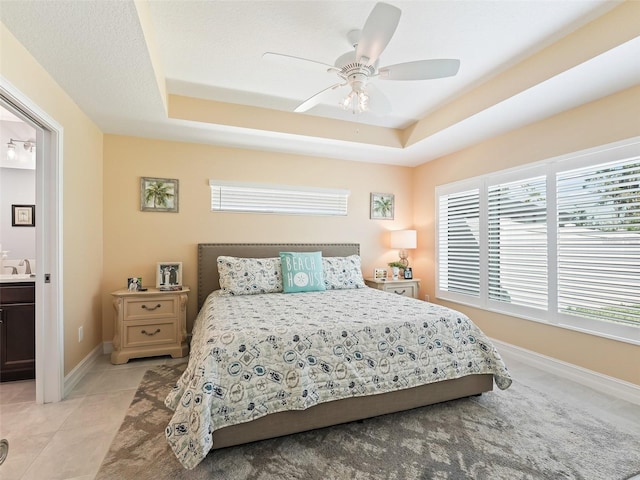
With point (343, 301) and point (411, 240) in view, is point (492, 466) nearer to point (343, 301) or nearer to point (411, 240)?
point (343, 301)

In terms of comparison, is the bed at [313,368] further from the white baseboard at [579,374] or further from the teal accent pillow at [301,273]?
the white baseboard at [579,374]

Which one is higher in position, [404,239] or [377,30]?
[377,30]

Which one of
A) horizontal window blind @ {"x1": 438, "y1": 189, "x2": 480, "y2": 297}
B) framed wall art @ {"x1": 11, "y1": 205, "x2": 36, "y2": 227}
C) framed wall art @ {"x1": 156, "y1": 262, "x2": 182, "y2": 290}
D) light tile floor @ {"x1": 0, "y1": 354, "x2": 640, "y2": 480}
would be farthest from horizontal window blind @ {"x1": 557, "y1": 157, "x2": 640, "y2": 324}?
framed wall art @ {"x1": 11, "y1": 205, "x2": 36, "y2": 227}

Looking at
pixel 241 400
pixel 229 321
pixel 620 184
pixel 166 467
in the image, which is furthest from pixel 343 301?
pixel 620 184

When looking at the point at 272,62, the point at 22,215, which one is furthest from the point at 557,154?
the point at 22,215

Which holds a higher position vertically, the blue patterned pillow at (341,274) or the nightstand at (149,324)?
the blue patterned pillow at (341,274)

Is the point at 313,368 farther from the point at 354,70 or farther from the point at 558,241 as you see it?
the point at 558,241

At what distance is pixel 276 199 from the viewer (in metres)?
4.05

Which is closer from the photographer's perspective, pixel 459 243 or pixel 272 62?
pixel 272 62

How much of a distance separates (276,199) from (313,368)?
2586 millimetres

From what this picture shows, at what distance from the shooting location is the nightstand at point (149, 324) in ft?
9.98

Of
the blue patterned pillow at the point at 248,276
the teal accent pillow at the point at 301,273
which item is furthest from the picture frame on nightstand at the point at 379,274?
the blue patterned pillow at the point at 248,276

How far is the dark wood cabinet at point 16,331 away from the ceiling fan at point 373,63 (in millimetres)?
2887

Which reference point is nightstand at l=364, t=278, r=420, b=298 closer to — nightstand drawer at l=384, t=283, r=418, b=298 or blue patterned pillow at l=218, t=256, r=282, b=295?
nightstand drawer at l=384, t=283, r=418, b=298
